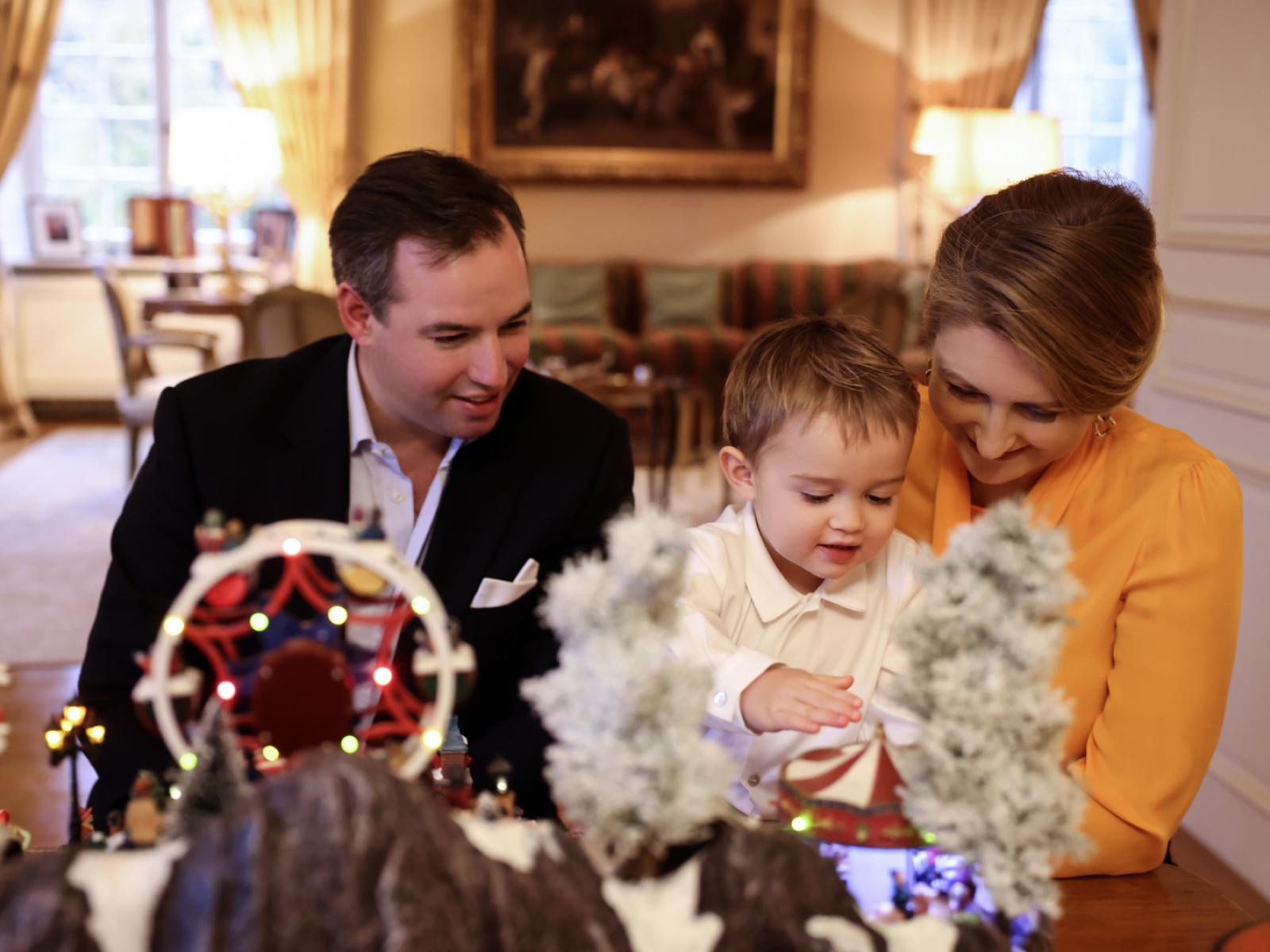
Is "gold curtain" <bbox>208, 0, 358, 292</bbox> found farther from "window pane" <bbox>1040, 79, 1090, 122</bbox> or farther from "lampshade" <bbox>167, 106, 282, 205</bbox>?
"window pane" <bbox>1040, 79, 1090, 122</bbox>

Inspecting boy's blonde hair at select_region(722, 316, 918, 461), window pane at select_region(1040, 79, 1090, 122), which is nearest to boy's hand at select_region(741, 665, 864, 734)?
boy's blonde hair at select_region(722, 316, 918, 461)

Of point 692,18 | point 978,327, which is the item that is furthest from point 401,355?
point 692,18

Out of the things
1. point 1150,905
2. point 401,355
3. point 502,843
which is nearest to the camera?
point 502,843

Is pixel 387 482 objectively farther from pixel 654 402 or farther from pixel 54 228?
pixel 54 228

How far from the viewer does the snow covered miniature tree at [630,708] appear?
30.5 inches

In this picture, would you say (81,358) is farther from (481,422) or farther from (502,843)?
(502,843)

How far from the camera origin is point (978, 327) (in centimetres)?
138

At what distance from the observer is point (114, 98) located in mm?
8281

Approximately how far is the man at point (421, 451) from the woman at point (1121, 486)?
504 mm

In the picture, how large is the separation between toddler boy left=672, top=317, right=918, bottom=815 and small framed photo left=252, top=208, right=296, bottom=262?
749cm

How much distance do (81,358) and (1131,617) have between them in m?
8.13

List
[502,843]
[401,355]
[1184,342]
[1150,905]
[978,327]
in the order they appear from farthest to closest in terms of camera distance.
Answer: [1184,342] → [401,355] → [978,327] → [1150,905] → [502,843]

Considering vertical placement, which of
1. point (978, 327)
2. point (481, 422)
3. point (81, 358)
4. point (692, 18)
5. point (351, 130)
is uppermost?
point (692, 18)

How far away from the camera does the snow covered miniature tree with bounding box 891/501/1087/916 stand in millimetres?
812
